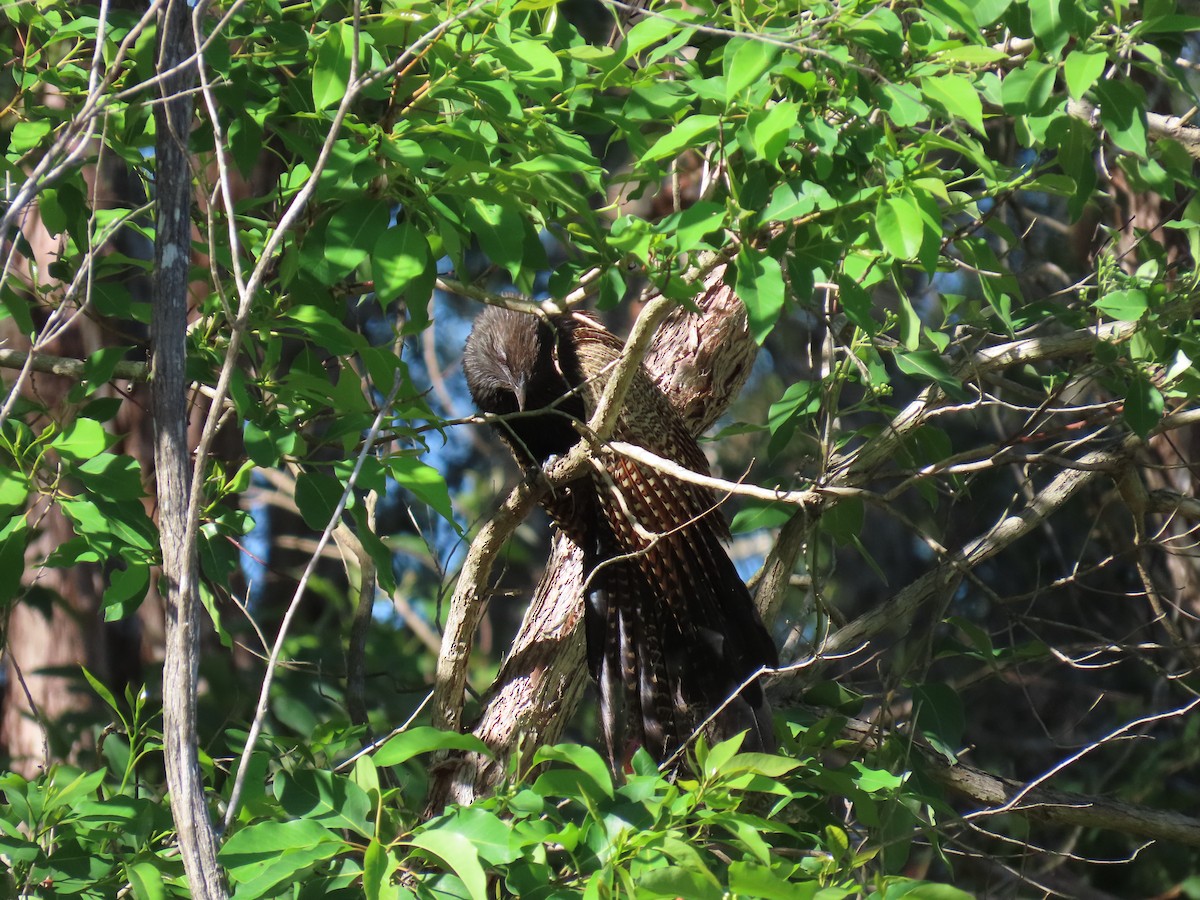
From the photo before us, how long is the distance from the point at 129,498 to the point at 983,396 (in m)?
2.09

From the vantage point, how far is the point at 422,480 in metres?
2.47

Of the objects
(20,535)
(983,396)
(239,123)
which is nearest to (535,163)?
(239,123)

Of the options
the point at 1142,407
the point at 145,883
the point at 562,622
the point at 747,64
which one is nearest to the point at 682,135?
the point at 747,64

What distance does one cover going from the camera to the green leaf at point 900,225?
195cm

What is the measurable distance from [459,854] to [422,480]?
2.87ft

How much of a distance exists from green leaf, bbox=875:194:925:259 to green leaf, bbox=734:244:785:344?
0.20 m

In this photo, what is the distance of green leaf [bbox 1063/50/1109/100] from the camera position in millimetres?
1941

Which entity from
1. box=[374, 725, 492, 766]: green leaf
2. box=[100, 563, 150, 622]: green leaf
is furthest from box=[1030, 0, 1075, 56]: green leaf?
box=[100, 563, 150, 622]: green leaf

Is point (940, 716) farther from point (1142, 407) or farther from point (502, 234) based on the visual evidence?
point (502, 234)

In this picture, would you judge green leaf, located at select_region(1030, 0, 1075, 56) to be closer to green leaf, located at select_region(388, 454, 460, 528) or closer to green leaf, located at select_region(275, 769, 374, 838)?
green leaf, located at select_region(388, 454, 460, 528)

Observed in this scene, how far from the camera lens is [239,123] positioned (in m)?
2.48

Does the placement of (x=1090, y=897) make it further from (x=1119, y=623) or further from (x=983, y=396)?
(x=983, y=396)

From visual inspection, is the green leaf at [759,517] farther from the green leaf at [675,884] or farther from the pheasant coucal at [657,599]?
the green leaf at [675,884]

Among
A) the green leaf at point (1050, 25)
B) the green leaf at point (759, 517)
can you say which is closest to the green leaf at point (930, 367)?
the green leaf at point (759, 517)
